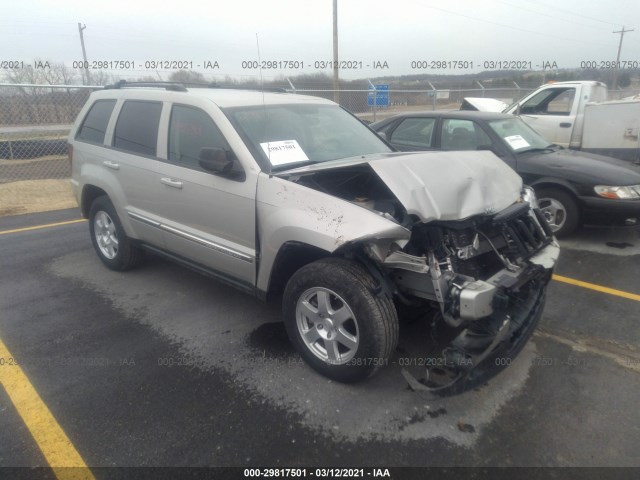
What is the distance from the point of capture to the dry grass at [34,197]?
7.88 meters

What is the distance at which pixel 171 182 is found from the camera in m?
3.71

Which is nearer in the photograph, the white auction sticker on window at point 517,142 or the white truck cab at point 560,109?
the white auction sticker on window at point 517,142

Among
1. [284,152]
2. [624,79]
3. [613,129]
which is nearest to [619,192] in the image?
[613,129]

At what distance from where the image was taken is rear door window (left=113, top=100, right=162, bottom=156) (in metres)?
3.97

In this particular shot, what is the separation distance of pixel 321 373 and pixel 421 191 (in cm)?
134

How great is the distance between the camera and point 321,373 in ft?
9.86

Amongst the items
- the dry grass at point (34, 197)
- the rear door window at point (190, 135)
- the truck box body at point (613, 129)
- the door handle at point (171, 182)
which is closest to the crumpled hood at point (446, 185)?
the rear door window at point (190, 135)

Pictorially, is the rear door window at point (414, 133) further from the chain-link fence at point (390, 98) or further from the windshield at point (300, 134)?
the chain-link fence at point (390, 98)

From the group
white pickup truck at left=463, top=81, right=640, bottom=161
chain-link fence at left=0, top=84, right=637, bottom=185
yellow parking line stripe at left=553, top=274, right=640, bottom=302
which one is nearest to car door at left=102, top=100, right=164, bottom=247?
yellow parking line stripe at left=553, top=274, right=640, bottom=302

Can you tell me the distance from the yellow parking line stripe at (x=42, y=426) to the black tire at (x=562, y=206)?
17.2 ft

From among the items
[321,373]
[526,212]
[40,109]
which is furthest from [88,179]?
[40,109]

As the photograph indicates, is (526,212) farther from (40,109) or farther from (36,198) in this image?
(40,109)

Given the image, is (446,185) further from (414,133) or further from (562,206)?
(414,133)

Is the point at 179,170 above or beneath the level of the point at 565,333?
above
